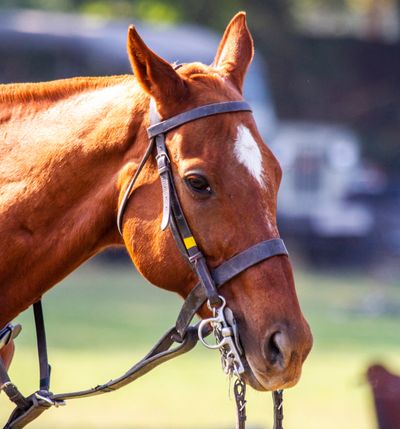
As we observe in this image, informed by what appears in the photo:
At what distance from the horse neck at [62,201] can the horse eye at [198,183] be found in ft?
0.82

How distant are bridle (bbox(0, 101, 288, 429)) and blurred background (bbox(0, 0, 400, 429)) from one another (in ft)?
5.83

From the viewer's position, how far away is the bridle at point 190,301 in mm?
3580

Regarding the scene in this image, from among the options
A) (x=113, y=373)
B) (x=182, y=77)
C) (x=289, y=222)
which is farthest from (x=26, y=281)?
(x=289, y=222)

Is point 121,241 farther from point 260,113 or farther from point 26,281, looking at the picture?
point 260,113

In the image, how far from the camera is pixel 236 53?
4117 mm

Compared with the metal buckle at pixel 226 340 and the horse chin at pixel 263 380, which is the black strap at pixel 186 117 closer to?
the metal buckle at pixel 226 340

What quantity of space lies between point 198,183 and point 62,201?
0.53 m

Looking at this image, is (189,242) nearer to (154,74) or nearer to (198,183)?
(198,183)

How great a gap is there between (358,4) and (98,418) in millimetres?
29885

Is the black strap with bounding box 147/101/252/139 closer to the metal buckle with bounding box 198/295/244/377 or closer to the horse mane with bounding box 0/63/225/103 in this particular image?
the horse mane with bounding box 0/63/225/103

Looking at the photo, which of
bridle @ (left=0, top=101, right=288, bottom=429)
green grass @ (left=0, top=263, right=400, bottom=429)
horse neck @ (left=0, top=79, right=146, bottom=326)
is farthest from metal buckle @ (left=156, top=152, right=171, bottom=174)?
green grass @ (left=0, top=263, right=400, bottom=429)

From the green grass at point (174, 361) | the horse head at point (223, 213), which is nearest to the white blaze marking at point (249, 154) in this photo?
the horse head at point (223, 213)

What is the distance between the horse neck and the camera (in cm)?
384

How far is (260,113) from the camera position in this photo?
22.3 meters
